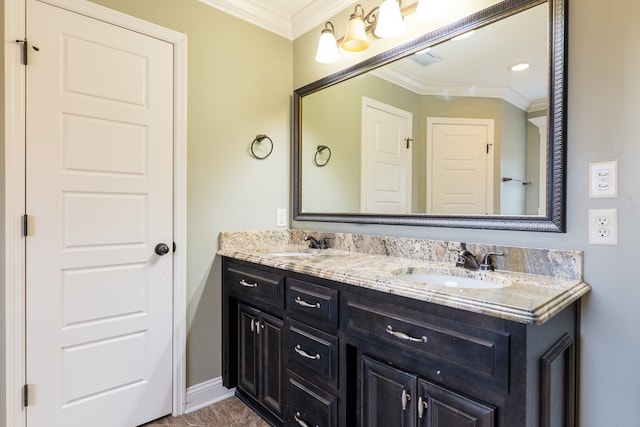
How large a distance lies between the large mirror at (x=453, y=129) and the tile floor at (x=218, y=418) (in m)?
1.22

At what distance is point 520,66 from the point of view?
1.35 metres

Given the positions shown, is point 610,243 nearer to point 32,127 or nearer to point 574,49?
point 574,49

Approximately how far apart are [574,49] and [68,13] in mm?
2132

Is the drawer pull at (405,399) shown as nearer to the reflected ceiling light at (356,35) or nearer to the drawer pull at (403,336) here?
the drawer pull at (403,336)

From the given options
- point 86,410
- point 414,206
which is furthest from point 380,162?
point 86,410

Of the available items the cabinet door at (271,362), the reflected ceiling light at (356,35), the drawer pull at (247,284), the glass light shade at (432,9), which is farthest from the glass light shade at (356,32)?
the cabinet door at (271,362)

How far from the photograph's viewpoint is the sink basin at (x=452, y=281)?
1303 mm

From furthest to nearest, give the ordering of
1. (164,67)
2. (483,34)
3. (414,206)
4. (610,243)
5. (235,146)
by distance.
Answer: (235,146) → (164,67) → (414,206) → (483,34) → (610,243)

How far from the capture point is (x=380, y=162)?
75.2 inches

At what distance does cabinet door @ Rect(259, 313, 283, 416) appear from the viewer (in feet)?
5.45

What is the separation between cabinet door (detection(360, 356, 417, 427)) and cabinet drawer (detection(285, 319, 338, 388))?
14cm

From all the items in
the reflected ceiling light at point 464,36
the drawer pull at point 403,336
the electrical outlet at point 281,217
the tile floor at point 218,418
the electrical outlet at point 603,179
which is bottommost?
the tile floor at point 218,418

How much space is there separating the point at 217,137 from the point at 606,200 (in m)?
1.90

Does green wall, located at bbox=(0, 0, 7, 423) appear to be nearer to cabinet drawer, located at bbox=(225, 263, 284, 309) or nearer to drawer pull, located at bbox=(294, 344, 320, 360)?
cabinet drawer, located at bbox=(225, 263, 284, 309)
